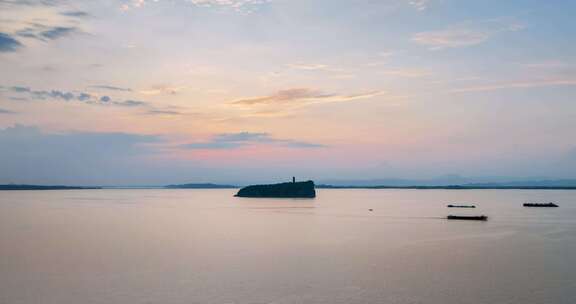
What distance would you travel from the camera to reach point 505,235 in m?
58.4

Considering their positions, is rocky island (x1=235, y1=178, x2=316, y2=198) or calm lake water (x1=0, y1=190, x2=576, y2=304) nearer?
calm lake water (x1=0, y1=190, x2=576, y2=304)

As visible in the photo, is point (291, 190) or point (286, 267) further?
point (291, 190)

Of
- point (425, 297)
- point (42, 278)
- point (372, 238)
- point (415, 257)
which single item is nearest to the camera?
point (425, 297)

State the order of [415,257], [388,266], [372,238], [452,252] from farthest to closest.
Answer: [372,238] → [452,252] → [415,257] → [388,266]

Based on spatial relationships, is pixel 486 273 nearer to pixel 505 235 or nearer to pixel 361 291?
pixel 361 291

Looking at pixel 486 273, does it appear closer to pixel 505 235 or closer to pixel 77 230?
pixel 505 235

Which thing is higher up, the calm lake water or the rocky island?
the rocky island

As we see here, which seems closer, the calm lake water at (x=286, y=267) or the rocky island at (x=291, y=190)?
the calm lake water at (x=286, y=267)

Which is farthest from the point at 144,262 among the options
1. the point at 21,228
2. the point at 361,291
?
the point at 21,228

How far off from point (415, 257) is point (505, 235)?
23205 millimetres

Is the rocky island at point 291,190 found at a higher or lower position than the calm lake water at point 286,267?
higher

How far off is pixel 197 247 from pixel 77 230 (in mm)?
24209

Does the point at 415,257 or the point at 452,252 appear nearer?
the point at 415,257

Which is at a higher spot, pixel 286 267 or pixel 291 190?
pixel 291 190
